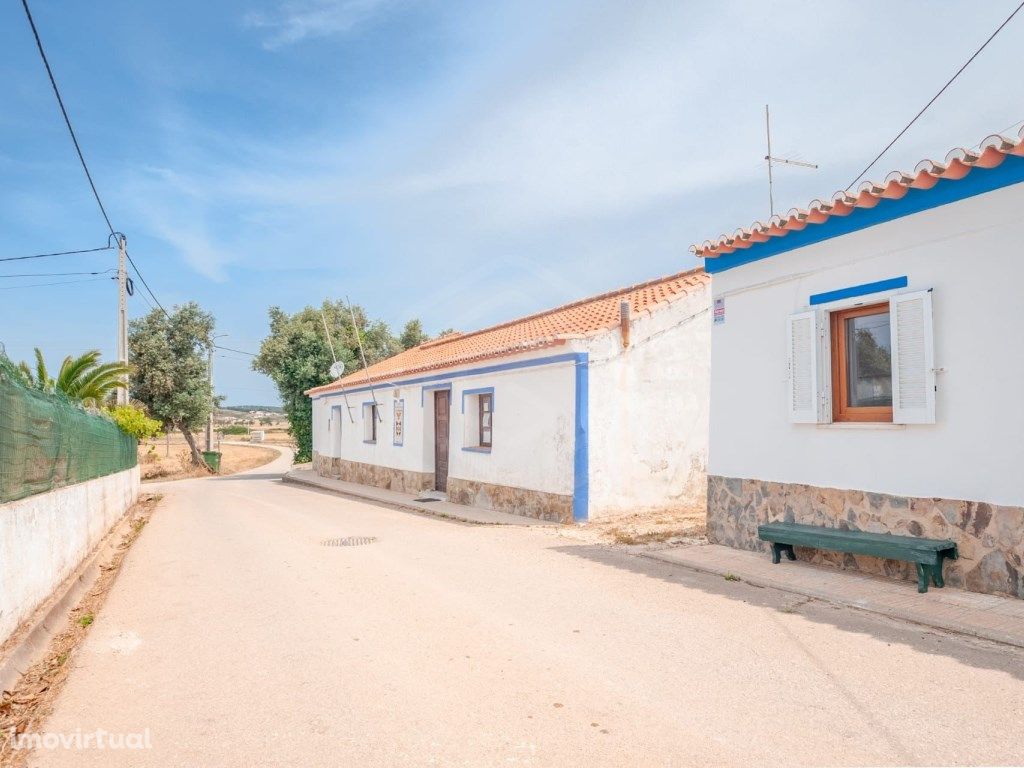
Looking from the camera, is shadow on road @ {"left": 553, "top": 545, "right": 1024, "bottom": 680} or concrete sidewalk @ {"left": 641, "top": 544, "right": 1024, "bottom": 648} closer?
shadow on road @ {"left": 553, "top": 545, "right": 1024, "bottom": 680}

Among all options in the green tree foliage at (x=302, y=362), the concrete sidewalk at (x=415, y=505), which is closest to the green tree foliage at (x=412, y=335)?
the green tree foliage at (x=302, y=362)

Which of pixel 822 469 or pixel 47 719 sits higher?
pixel 822 469

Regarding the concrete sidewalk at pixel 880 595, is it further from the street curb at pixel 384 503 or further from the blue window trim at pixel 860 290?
the street curb at pixel 384 503

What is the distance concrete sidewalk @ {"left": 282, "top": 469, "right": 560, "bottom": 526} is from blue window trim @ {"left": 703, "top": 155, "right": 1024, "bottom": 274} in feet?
19.0

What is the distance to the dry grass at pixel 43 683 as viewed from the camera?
395cm

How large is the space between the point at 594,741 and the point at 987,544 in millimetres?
4620

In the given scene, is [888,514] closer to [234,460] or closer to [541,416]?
[541,416]

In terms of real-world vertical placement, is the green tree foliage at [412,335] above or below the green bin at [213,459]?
above

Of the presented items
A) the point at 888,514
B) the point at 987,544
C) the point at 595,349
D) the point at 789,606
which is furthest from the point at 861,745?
the point at 595,349

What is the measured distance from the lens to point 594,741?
11.5 ft

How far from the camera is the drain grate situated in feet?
33.1

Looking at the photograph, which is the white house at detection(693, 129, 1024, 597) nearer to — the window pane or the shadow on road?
the window pane

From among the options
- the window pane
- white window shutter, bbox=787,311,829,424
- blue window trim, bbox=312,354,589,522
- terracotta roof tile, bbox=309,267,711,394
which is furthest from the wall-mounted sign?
the window pane

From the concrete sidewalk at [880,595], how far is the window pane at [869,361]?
1.85 m
